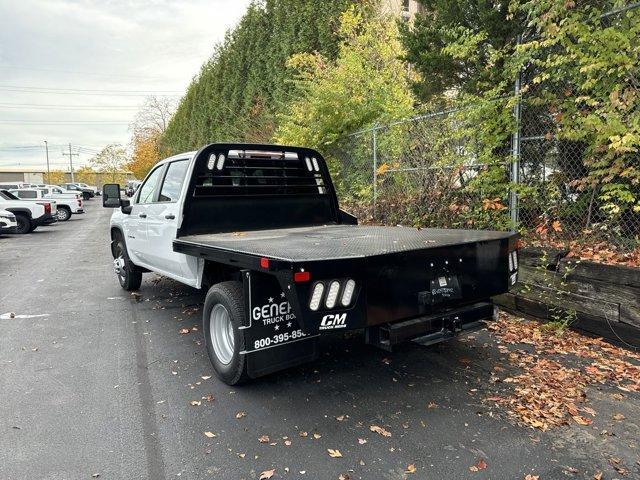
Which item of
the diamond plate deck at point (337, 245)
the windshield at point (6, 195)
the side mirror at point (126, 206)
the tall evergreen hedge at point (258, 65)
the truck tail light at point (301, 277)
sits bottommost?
the truck tail light at point (301, 277)

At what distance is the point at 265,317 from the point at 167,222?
232cm

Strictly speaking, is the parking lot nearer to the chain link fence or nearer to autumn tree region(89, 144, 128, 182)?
the chain link fence

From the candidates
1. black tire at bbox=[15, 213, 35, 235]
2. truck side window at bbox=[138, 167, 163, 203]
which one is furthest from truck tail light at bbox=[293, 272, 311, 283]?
black tire at bbox=[15, 213, 35, 235]

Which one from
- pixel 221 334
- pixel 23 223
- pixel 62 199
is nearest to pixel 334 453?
pixel 221 334

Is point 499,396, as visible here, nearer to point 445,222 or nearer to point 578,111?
point 578,111

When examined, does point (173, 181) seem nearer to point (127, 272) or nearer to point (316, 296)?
point (127, 272)

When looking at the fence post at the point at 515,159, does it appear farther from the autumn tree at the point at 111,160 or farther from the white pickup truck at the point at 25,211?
the autumn tree at the point at 111,160

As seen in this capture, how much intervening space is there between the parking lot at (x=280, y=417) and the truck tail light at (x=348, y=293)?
0.90m

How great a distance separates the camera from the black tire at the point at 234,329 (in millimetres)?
3715

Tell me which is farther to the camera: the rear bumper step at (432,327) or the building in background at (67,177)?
the building in background at (67,177)

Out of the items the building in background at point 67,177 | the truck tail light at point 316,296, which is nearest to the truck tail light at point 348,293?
the truck tail light at point 316,296

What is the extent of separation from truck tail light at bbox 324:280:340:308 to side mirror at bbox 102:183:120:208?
497 cm

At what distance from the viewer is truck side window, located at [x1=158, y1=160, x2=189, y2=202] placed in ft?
18.0

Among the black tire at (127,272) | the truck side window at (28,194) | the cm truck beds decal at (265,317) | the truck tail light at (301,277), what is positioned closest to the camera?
the truck tail light at (301,277)
